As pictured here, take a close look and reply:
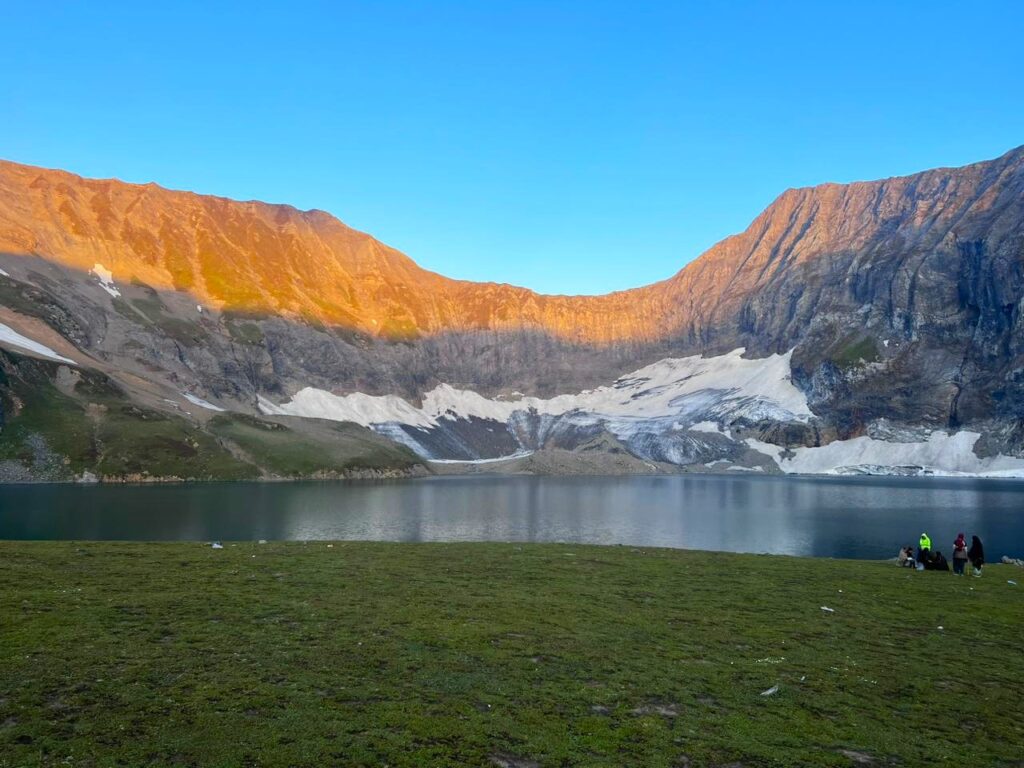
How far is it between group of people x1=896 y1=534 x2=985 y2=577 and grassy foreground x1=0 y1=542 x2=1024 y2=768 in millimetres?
6255

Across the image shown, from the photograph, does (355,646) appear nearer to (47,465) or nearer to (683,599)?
(683,599)

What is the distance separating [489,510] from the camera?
100250 millimetres

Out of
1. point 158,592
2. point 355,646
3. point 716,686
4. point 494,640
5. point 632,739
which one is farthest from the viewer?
point 158,592

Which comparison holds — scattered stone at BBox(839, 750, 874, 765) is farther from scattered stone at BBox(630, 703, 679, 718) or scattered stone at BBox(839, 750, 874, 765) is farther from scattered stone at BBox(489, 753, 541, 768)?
scattered stone at BBox(489, 753, 541, 768)

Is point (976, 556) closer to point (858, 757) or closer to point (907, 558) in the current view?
point (907, 558)

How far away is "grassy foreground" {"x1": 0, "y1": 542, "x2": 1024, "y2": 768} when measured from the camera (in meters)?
12.7

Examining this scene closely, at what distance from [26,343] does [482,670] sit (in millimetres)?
204175

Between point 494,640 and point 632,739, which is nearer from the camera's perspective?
point 632,739

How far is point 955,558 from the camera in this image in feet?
122

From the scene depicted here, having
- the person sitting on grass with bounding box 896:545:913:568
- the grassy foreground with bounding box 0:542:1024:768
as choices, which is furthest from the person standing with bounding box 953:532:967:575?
the grassy foreground with bounding box 0:542:1024:768

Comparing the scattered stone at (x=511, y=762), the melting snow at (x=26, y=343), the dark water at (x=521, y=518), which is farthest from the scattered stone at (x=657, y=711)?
the melting snow at (x=26, y=343)

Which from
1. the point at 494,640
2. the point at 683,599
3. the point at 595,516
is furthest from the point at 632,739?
the point at 595,516

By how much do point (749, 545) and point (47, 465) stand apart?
140m

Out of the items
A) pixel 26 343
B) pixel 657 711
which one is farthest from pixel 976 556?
pixel 26 343
